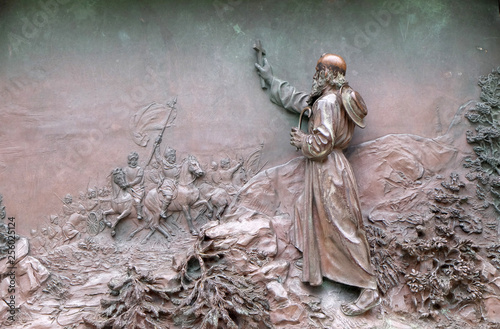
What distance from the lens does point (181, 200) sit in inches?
260

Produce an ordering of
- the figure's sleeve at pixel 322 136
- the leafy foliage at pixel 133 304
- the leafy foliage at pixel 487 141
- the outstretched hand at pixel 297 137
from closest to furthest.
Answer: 1. the leafy foliage at pixel 133 304
2. the figure's sleeve at pixel 322 136
3. the outstretched hand at pixel 297 137
4. the leafy foliage at pixel 487 141

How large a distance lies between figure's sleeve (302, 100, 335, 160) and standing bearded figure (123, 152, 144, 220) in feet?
5.58

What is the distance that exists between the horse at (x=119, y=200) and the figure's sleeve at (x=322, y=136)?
6.03 ft

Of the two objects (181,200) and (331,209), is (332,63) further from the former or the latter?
(181,200)

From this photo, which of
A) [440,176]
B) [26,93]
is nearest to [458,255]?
[440,176]

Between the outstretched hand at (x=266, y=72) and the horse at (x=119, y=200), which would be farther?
the outstretched hand at (x=266, y=72)

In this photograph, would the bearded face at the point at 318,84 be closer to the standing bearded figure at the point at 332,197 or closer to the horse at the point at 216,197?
the standing bearded figure at the point at 332,197

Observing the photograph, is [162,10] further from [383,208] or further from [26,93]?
[383,208]

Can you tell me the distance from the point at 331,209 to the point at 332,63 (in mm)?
1381

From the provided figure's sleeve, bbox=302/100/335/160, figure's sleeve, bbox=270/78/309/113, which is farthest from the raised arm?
figure's sleeve, bbox=302/100/335/160

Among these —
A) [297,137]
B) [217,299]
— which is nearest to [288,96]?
[297,137]

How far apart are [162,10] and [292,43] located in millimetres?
1411

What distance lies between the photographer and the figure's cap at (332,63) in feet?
20.7

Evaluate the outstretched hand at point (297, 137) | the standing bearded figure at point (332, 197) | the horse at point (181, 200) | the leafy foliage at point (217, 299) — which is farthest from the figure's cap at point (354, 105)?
the leafy foliage at point (217, 299)
